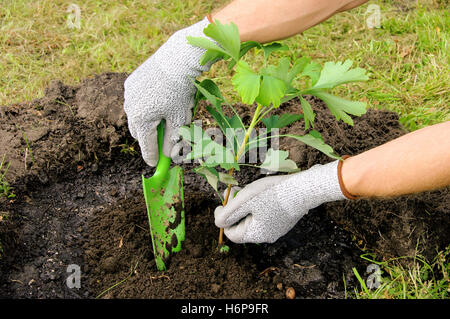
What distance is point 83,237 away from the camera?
7.76 ft

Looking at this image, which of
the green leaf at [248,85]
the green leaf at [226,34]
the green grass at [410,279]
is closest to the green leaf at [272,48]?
the green leaf at [226,34]

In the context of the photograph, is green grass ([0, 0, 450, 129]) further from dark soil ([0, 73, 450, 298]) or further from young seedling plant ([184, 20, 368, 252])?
young seedling plant ([184, 20, 368, 252])

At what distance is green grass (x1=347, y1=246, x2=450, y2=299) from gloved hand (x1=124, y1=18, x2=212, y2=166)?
1.14m

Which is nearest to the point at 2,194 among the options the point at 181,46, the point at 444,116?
the point at 181,46

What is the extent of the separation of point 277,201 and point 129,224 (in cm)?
83

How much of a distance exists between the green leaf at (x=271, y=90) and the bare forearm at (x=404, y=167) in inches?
23.9

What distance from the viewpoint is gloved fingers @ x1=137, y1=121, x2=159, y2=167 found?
1989 millimetres

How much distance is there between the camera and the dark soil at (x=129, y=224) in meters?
2.17

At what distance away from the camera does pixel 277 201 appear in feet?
6.50

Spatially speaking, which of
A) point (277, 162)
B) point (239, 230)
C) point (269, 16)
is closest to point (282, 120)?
point (277, 162)

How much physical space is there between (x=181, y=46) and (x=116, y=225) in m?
1.01

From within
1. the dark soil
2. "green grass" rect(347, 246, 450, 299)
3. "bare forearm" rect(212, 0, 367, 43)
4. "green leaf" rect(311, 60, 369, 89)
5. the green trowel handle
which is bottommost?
"green grass" rect(347, 246, 450, 299)

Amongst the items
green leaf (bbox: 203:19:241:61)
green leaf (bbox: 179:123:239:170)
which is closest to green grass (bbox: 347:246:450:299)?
green leaf (bbox: 179:123:239:170)
